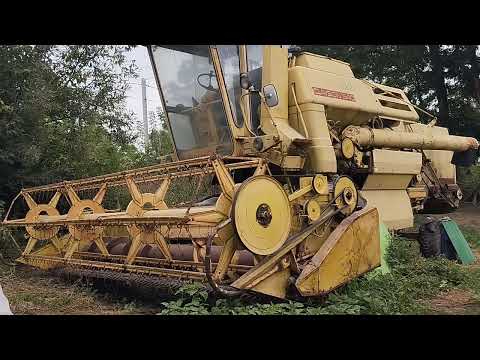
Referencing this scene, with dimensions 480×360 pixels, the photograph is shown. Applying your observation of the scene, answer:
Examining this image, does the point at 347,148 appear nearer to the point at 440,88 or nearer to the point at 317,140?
the point at 317,140

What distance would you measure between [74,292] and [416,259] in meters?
4.00

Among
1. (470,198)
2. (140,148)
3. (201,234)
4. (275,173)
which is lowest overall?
(470,198)

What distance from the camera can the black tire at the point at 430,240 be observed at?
692cm

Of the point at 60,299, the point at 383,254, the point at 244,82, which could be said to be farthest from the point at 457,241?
the point at 60,299

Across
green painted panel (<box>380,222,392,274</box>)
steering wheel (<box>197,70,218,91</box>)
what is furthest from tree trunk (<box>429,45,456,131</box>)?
steering wheel (<box>197,70,218,91</box>)

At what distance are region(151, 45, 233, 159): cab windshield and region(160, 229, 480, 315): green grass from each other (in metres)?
1.86

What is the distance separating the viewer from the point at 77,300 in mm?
5242

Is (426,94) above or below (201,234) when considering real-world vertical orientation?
above

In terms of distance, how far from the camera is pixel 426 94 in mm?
14398

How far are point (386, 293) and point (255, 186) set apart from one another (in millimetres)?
1813

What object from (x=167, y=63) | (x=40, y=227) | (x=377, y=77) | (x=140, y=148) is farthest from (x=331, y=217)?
(x=377, y=77)

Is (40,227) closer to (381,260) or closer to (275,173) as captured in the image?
(275,173)

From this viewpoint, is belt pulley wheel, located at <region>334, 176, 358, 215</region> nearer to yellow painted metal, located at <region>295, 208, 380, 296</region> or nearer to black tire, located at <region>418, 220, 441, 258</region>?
yellow painted metal, located at <region>295, 208, 380, 296</region>

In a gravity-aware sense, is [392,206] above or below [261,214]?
below
